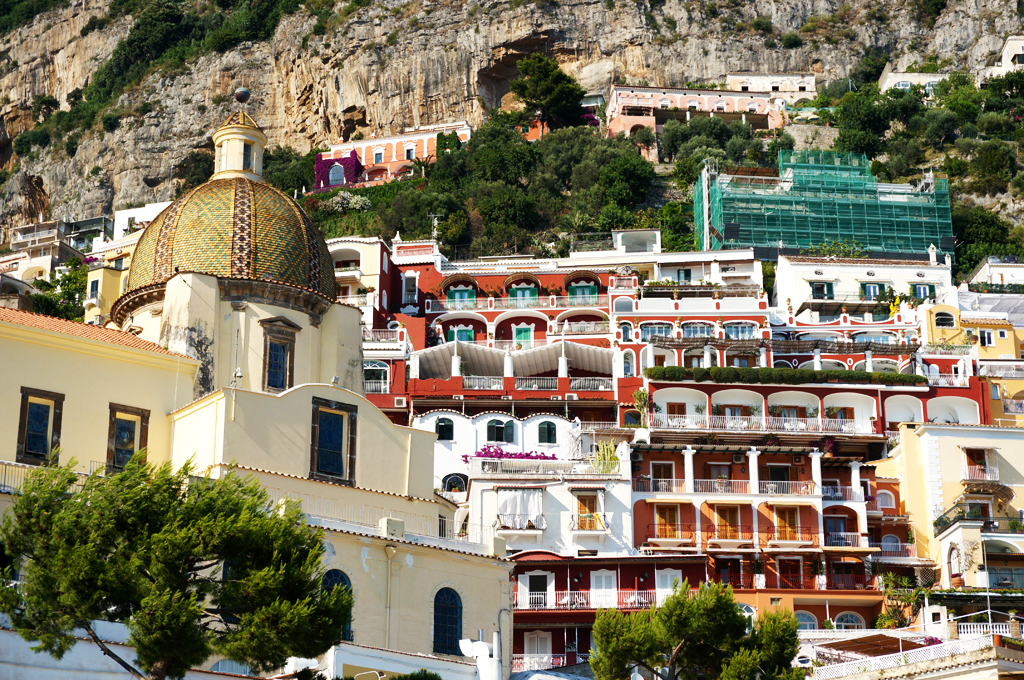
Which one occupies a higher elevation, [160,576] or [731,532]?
[731,532]

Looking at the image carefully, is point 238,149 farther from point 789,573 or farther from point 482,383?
point 789,573

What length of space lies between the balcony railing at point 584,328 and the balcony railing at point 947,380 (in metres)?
14.2

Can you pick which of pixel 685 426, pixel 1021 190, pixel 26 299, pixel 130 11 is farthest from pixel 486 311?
pixel 130 11

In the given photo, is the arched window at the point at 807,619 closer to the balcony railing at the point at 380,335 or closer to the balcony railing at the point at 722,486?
the balcony railing at the point at 722,486

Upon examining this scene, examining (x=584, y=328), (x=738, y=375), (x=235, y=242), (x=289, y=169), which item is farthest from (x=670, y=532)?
(x=289, y=169)

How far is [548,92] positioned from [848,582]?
212 ft

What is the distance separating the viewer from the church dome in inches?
1491

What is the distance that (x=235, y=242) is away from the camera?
38.2 metres

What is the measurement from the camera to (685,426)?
5022 centimetres

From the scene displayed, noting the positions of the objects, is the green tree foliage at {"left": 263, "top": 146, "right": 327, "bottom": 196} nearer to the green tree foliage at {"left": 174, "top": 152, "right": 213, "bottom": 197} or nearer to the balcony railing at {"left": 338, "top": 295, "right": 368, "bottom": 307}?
A: the green tree foliage at {"left": 174, "top": 152, "right": 213, "bottom": 197}

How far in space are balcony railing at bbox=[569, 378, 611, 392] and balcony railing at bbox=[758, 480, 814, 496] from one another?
10079 mm

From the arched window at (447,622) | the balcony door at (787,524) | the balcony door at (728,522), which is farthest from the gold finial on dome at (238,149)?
the balcony door at (787,524)

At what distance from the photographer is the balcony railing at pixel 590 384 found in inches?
2116

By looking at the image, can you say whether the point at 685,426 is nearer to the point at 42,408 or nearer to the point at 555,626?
the point at 555,626
